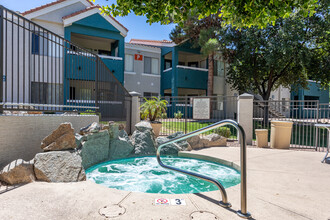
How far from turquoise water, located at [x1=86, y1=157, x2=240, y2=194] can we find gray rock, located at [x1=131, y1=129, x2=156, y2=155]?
1.82 feet

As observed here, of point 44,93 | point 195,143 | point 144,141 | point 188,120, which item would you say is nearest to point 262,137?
point 195,143

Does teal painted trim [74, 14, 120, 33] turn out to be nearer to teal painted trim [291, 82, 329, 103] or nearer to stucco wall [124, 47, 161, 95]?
stucco wall [124, 47, 161, 95]

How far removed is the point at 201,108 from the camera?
970cm

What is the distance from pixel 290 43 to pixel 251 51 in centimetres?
282

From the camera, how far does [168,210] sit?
2.66m

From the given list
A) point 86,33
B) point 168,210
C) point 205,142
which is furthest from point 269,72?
point 168,210

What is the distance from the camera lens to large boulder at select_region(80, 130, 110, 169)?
5.41m

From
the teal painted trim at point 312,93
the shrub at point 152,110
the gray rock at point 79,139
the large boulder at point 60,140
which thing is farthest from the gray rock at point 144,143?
the teal painted trim at point 312,93

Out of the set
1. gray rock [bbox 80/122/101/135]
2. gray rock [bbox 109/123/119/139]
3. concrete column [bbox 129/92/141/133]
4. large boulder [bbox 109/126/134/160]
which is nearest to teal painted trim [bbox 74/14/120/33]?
concrete column [bbox 129/92/141/133]

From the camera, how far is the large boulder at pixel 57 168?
12.0ft

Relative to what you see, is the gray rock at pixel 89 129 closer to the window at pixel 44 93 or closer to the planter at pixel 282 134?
the window at pixel 44 93

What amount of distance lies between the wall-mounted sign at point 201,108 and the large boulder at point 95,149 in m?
4.90

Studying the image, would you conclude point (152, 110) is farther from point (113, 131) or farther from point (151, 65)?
point (151, 65)

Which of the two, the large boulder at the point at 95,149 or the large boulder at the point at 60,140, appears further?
the large boulder at the point at 95,149
